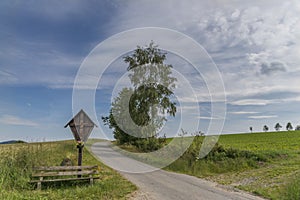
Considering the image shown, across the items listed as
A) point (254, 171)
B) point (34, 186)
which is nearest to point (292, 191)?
point (254, 171)

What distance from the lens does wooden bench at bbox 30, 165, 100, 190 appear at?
931 cm

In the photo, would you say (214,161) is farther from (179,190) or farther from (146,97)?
(146,97)

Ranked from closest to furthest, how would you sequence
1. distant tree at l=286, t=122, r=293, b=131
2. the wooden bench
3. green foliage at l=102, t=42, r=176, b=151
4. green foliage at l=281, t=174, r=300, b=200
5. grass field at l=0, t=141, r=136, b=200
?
1. green foliage at l=281, t=174, r=300, b=200
2. grass field at l=0, t=141, r=136, b=200
3. the wooden bench
4. green foliage at l=102, t=42, r=176, b=151
5. distant tree at l=286, t=122, r=293, b=131

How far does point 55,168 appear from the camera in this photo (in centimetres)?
980

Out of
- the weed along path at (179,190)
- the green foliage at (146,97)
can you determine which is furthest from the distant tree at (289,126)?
the weed along path at (179,190)

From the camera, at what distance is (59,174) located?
31.6 feet

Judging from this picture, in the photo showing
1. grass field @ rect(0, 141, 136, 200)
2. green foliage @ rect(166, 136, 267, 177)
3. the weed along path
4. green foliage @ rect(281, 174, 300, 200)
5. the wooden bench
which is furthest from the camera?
green foliage @ rect(166, 136, 267, 177)

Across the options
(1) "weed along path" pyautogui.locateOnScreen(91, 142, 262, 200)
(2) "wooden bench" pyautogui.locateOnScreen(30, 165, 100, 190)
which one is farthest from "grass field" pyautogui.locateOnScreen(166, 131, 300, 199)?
(2) "wooden bench" pyautogui.locateOnScreen(30, 165, 100, 190)

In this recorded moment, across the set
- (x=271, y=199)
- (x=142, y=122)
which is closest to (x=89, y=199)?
(x=271, y=199)

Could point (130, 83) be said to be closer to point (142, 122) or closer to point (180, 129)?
point (142, 122)

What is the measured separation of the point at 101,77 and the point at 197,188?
757 centimetres

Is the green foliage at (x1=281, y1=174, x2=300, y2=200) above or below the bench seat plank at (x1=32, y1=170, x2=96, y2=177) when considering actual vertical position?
below

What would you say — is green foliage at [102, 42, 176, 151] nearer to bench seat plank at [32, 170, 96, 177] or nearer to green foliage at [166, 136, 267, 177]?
green foliage at [166, 136, 267, 177]

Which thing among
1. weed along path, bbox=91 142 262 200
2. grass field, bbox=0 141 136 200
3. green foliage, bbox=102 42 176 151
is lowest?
weed along path, bbox=91 142 262 200
